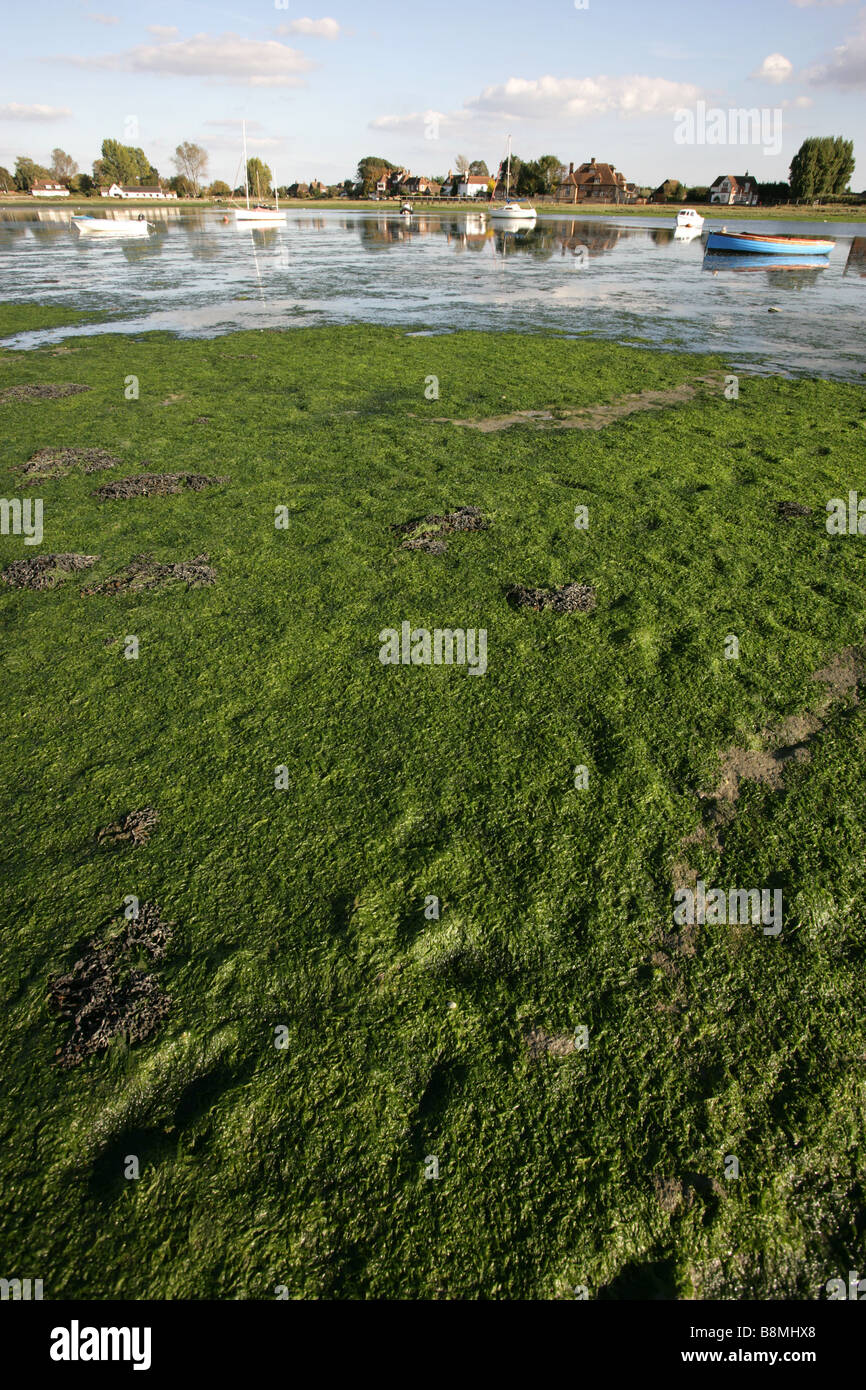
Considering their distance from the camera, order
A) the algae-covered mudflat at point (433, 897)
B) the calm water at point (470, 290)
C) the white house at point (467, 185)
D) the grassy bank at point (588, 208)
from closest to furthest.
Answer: the algae-covered mudflat at point (433, 897), the calm water at point (470, 290), the grassy bank at point (588, 208), the white house at point (467, 185)

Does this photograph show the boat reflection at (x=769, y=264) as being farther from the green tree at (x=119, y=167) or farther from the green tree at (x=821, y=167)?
the green tree at (x=119, y=167)

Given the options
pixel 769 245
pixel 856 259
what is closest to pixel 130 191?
pixel 769 245

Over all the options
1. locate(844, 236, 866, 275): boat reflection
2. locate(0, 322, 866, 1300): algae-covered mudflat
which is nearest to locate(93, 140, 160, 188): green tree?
locate(844, 236, 866, 275): boat reflection

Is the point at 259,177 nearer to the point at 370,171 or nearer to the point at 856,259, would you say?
the point at 370,171

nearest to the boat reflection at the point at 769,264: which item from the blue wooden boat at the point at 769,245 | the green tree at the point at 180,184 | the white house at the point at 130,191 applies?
the blue wooden boat at the point at 769,245

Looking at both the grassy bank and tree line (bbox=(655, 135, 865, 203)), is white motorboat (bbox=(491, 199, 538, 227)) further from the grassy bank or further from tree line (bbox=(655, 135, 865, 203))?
tree line (bbox=(655, 135, 865, 203))

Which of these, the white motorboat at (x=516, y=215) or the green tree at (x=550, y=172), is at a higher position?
the green tree at (x=550, y=172)

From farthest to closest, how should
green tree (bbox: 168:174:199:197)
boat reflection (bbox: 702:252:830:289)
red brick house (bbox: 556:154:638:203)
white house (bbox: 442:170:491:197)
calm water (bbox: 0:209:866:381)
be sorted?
green tree (bbox: 168:174:199:197), white house (bbox: 442:170:491:197), red brick house (bbox: 556:154:638:203), boat reflection (bbox: 702:252:830:289), calm water (bbox: 0:209:866:381)
